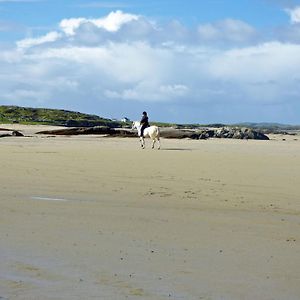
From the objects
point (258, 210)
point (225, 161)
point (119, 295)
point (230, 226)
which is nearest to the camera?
point (119, 295)

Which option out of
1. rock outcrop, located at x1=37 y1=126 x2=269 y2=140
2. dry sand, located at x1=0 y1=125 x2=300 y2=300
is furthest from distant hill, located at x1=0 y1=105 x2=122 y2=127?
dry sand, located at x1=0 y1=125 x2=300 y2=300

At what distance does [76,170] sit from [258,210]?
681 centimetres

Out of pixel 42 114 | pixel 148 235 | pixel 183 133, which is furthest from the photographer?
pixel 42 114

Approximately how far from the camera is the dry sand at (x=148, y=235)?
618 cm

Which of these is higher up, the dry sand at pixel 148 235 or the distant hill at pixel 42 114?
the distant hill at pixel 42 114

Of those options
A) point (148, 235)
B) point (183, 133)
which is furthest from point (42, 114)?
point (148, 235)

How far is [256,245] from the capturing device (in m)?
7.96

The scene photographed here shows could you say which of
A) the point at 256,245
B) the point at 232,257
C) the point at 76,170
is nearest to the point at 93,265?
the point at 232,257

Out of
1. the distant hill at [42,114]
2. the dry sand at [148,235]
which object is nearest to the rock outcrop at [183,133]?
the dry sand at [148,235]

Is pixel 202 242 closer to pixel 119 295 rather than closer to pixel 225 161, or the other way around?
pixel 119 295

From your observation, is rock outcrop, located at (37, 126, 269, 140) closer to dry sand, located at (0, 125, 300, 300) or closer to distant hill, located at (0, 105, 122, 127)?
dry sand, located at (0, 125, 300, 300)

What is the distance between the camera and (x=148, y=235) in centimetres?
843

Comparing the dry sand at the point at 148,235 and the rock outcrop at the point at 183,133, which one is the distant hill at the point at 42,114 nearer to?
the rock outcrop at the point at 183,133

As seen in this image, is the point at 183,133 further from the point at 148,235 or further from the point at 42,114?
the point at 42,114
